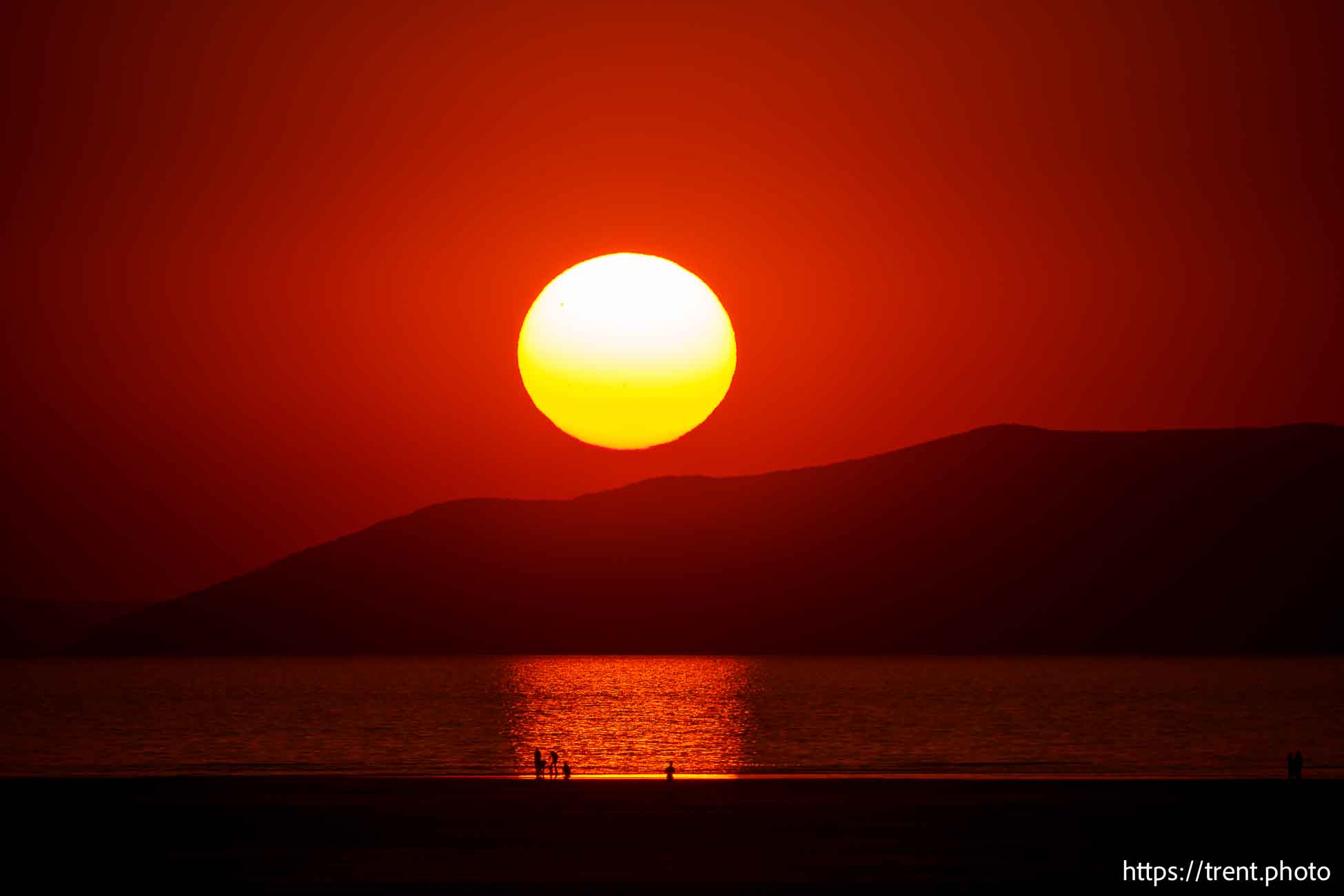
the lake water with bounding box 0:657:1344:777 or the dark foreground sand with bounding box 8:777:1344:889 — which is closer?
the dark foreground sand with bounding box 8:777:1344:889

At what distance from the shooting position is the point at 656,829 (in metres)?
40.8

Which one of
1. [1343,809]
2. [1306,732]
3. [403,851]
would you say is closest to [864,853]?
[403,851]

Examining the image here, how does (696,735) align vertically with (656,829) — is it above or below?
above

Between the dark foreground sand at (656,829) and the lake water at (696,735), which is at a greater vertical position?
the lake water at (696,735)

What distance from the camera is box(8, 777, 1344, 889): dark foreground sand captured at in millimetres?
34344

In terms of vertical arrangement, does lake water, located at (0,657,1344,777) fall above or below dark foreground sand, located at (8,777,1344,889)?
above

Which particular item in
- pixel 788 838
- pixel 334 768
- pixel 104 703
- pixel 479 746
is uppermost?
pixel 104 703

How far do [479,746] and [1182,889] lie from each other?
71.8 metres

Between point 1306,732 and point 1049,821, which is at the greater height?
point 1306,732

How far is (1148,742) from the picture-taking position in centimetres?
9894

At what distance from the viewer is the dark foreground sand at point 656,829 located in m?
34.3

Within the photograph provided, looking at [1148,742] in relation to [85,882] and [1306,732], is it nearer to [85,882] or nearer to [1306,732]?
[1306,732]

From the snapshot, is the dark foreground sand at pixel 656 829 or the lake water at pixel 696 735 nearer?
the dark foreground sand at pixel 656 829

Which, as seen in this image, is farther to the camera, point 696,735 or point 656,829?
point 696,735
